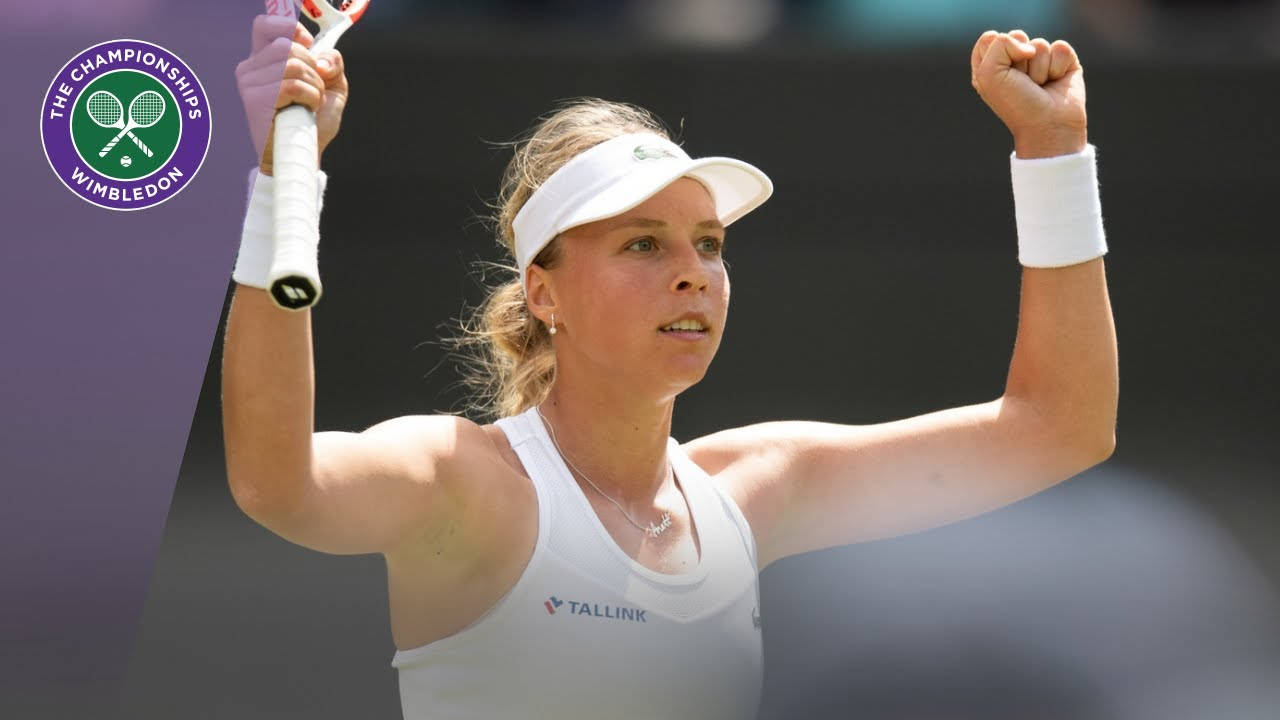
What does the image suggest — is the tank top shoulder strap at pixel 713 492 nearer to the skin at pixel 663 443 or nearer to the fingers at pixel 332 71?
the skin at pixel 663 443

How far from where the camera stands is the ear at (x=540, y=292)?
1.94m

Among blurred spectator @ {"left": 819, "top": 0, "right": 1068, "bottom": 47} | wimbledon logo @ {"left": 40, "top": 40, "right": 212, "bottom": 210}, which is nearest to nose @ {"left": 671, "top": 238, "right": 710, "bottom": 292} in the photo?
wimbledon logo @ {"left": 40, "top": 40, "right": 212, "bottom": 210}

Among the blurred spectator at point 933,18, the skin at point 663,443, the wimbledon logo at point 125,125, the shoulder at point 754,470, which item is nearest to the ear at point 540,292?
the skin at point 663,443

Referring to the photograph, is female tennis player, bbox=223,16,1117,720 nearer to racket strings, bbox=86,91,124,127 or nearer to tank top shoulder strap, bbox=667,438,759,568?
tank top shoulder strap, bbox=667,438,759,568

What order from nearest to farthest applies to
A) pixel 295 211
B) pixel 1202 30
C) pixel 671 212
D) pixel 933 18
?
pixel 295 211 < pixel 671 212 < pixel 933 18 < pixel 1202 30

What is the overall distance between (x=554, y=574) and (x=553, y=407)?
11.9 inches

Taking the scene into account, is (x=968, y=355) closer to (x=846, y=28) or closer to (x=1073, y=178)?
(x=846, y=28)

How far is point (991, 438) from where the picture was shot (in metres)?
2.00

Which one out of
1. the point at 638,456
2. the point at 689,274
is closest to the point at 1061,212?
the point at 689,274

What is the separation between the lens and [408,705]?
1.78m

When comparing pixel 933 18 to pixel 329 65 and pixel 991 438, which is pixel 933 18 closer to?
pixel 991 438

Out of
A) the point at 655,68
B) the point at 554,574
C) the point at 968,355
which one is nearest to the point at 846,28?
the point at 655,68

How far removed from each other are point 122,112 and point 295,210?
21 centimetres

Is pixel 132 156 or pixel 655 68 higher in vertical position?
pixel 655 68
